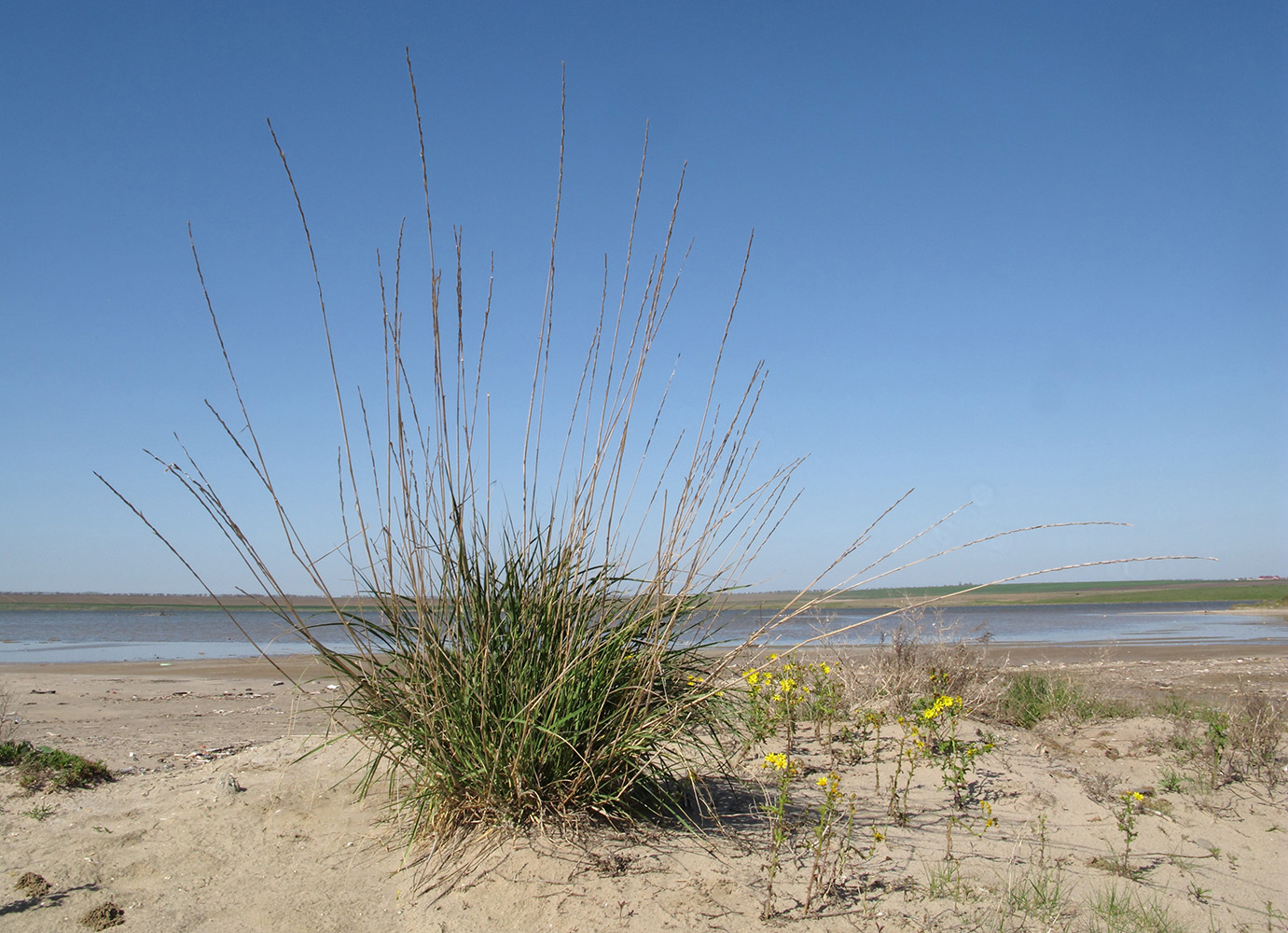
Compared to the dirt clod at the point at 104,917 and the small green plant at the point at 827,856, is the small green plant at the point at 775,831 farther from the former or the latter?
the dirt clod at the point at 104,917

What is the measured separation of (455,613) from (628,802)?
1.07 meters

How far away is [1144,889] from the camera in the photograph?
3287 millimetres

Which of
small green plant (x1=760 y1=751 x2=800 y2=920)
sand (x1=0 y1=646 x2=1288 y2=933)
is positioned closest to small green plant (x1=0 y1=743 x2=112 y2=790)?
sand (x1=0 y1=646 x2=1288 y2=933)

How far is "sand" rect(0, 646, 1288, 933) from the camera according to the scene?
109 inches

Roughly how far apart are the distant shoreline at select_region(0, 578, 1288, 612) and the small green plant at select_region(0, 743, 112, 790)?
1.39m

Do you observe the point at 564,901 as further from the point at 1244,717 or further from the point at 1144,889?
the point at 1244,717

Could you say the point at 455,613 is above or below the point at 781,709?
above

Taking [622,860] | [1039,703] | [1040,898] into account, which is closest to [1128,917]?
[1040,898]

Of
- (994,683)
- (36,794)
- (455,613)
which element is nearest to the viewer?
(455,613)

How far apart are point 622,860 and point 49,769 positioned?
3583mm

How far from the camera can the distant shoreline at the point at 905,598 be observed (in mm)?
3760

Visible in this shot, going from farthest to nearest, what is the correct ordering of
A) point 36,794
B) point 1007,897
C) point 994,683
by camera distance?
point 994,683, point 36,794, point 1007,897

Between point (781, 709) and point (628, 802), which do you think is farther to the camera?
point (781, 709)

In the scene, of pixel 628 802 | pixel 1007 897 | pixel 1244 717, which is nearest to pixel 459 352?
pixel 628 802
